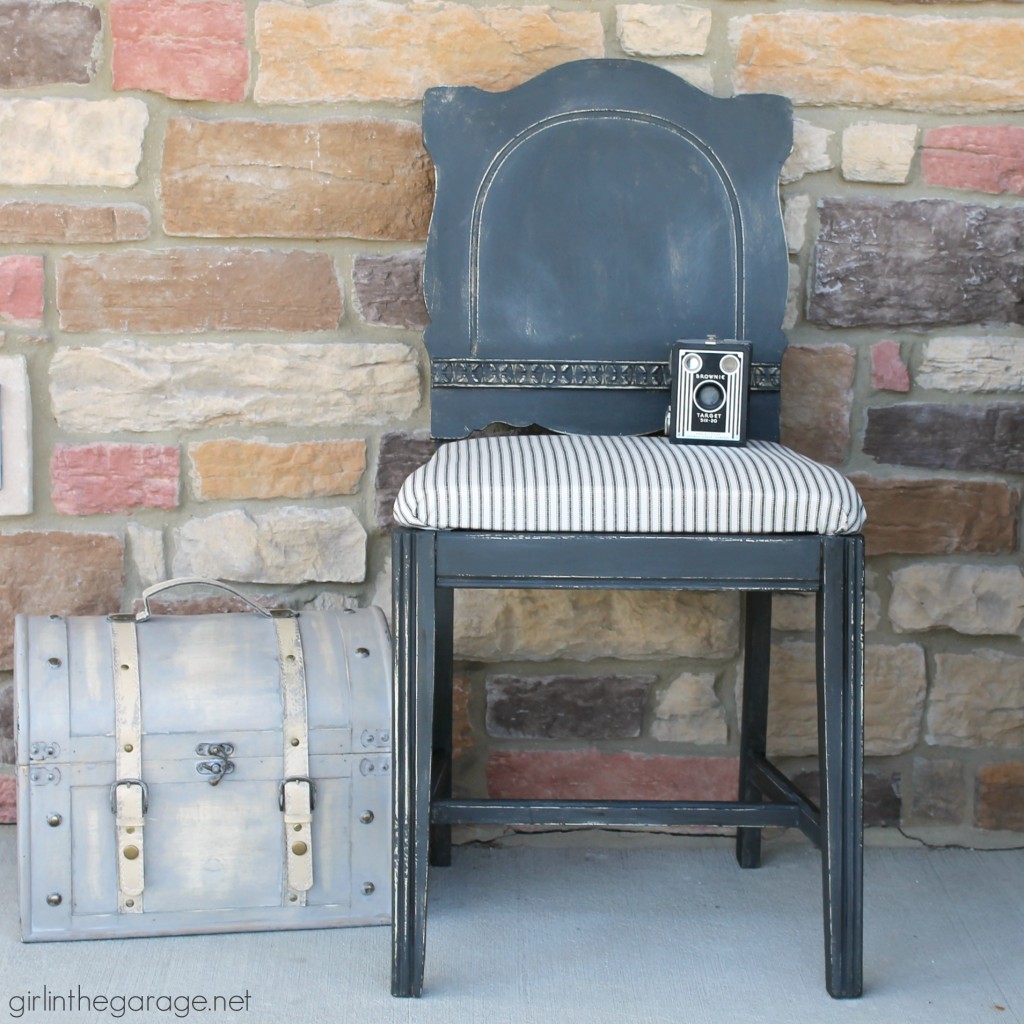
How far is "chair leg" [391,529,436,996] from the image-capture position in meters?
1.62

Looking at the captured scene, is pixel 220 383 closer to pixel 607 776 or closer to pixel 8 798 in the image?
pixel 8 798

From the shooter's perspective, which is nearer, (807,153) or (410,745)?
(410,745)

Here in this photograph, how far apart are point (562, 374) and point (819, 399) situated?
459 mm

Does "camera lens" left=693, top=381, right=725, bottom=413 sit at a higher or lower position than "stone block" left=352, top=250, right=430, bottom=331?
lower

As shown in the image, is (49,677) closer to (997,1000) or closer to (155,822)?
(155,822)

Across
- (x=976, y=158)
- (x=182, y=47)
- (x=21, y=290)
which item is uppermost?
(x=182, y=47)

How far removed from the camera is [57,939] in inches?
71.2

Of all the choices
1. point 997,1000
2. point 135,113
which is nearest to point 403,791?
point 997,1000

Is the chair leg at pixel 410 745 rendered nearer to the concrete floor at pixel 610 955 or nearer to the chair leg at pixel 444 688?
the concrete floor at pixel 610 955

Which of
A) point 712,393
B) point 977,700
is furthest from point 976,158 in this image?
point 977,700

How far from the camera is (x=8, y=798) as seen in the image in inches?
85.1

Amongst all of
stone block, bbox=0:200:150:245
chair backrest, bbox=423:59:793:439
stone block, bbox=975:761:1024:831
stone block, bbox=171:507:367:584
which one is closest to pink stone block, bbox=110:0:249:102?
stone block, bbox=0:200:150:245

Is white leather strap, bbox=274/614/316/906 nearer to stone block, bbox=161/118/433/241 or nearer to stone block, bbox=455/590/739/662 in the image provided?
stone block, bbox=455/590/739/662

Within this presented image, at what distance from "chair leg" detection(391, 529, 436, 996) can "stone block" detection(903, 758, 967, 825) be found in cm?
96
